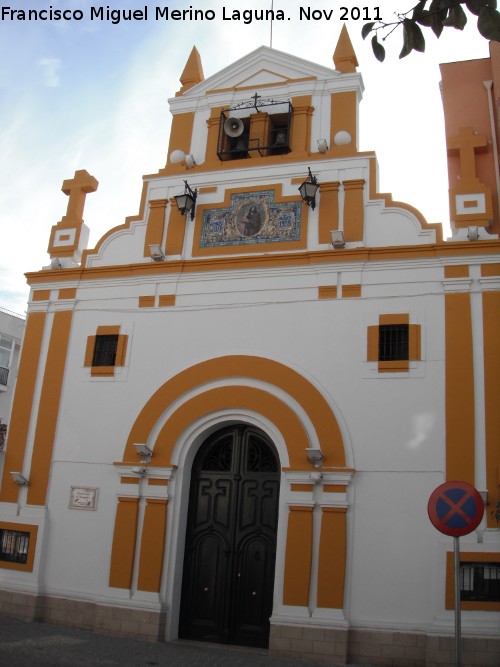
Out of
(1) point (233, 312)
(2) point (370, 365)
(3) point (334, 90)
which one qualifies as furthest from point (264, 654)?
(3) point (334, 90)

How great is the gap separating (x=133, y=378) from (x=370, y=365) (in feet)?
13.9

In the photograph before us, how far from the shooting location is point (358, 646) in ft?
34.4

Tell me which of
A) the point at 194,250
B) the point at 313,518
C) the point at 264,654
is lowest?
the point at 264,654

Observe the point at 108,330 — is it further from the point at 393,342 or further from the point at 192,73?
the point at 192,73

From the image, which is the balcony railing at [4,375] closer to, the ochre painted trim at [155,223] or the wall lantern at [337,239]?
the ochre painted trim at [155,223]

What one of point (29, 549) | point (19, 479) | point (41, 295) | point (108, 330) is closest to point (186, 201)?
point (108, 330)

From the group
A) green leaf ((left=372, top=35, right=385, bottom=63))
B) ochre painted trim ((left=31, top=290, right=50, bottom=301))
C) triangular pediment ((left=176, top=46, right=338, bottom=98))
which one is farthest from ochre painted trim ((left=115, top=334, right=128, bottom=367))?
green leaf ((left=372, top=35, right=385, bottom=63))

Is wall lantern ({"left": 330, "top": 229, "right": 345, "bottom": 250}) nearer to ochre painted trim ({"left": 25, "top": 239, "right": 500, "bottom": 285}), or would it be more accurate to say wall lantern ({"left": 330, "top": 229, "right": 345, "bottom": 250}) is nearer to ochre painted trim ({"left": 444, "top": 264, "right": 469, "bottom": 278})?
ochre painted trim ({"left": 25, "top": 239, "right": 500, "bottom": 285})

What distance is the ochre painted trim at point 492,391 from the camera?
10.7 metres

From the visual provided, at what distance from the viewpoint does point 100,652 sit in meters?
10.4

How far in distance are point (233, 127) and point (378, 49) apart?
29.6 feet

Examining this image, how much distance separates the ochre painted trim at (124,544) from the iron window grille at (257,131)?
6830mm

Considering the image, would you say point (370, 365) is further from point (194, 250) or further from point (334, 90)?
point (334, 90)

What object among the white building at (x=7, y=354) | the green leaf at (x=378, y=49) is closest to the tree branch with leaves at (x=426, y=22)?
the green leaf at (x=378, y=49)
